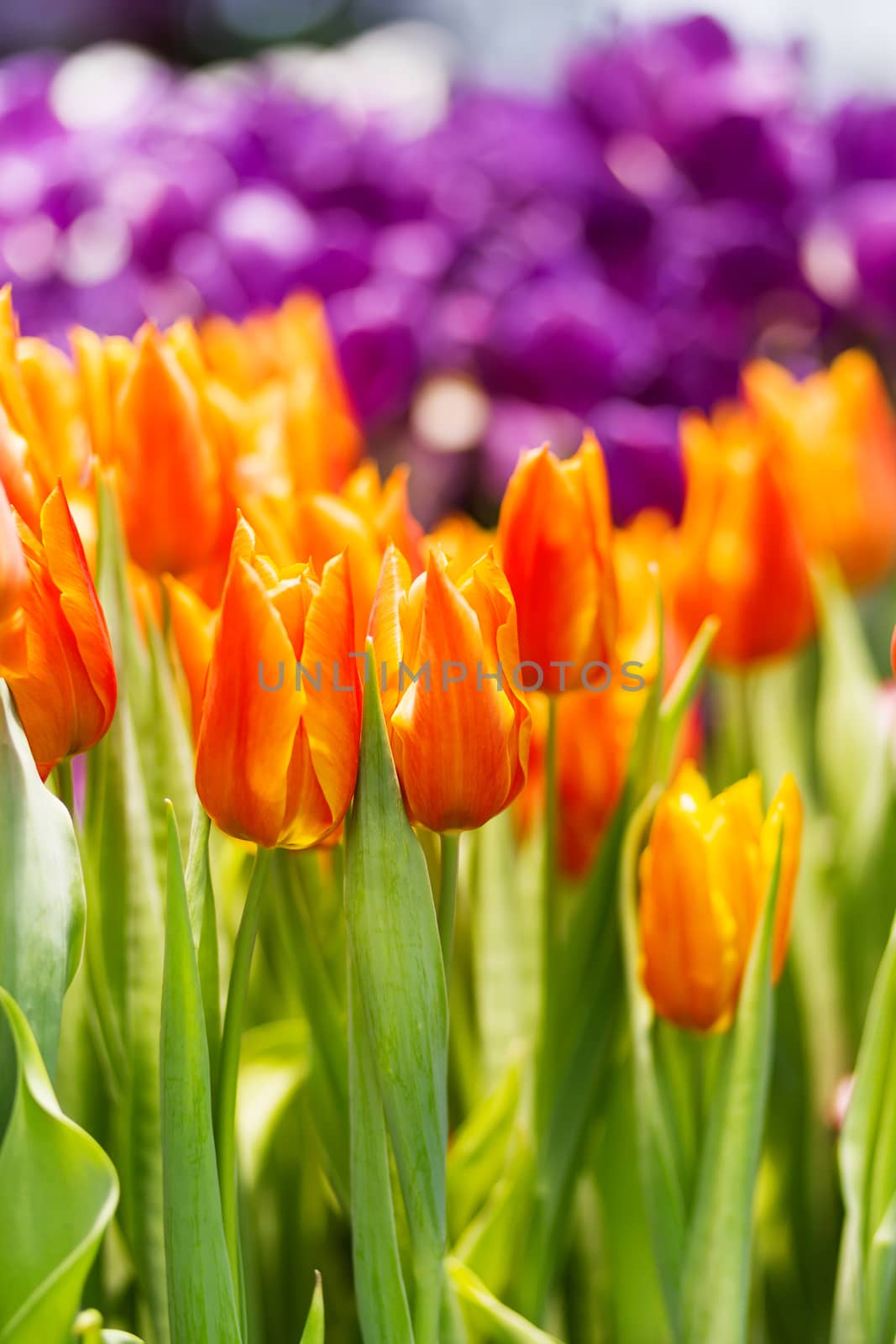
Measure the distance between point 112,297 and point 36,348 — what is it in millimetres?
472

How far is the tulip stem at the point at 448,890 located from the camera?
370mm

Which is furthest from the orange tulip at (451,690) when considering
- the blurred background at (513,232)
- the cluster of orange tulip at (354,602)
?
the blurred background at (513,232)

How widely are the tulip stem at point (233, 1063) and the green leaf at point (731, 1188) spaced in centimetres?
14

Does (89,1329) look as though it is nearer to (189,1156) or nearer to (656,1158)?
(189,1156)

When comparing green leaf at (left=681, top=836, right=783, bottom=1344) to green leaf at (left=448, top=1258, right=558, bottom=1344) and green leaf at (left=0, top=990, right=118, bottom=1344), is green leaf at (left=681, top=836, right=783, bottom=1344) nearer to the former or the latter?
green leaf at (left=448, top=1258, right=558, bottom=1344)

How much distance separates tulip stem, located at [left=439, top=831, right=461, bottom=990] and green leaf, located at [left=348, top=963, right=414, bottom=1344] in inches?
1.1

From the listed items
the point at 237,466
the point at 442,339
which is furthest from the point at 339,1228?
the point at 442,339

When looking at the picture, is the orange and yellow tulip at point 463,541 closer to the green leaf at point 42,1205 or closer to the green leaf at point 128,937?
the green leaf at point 128,937

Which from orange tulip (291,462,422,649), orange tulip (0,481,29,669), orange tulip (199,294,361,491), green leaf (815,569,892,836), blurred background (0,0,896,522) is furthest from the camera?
blurred background (0,0,896,522)

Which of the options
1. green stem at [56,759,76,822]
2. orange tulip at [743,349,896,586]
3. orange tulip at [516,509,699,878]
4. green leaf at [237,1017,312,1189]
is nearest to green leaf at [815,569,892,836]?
orange tulip at [743,349,896,586]

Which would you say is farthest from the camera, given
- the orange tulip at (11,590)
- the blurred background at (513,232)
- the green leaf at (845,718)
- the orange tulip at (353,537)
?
the blurred background at (513,232)

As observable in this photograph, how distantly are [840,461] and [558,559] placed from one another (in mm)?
337

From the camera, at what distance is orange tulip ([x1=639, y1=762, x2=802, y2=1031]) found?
1.35 ft

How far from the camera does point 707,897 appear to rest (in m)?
0.41
